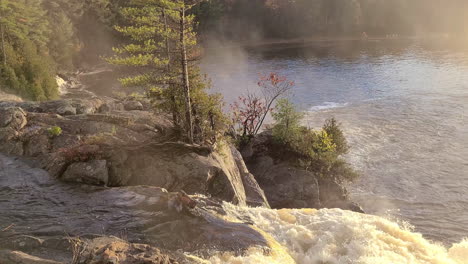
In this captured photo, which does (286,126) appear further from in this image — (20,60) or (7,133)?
(20,60)

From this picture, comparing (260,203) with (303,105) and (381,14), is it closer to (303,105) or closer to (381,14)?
(303,105)

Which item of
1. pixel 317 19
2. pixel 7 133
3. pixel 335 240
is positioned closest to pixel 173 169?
pixel 335 240

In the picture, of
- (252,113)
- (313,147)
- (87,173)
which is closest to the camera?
(87,173)

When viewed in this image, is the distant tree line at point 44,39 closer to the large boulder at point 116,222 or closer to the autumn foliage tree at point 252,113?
the autumn foliage tree at point 252,113

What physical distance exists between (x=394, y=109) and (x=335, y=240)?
37.3 metres

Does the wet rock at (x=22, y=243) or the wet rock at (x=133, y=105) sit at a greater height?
the wet rock at (x=133, y=105)

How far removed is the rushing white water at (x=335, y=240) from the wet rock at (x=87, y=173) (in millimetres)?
6761

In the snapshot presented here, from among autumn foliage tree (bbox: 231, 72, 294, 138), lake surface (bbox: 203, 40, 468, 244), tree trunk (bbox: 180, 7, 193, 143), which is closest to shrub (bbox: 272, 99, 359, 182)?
lake surface (bbox: 203, 40, 468, 244)

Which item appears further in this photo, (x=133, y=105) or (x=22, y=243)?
(x=133, y=105)

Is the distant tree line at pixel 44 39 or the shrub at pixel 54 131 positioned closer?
the shrub at pixel 54 131

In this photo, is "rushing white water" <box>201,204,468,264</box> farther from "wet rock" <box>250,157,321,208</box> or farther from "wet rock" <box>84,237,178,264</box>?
"wet rock" <box>250,157,321,208</box>

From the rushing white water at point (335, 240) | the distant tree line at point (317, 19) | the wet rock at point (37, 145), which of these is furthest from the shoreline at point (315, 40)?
the rushing white water at point (335, 240)

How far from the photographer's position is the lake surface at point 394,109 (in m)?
30.4

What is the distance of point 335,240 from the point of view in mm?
18609
